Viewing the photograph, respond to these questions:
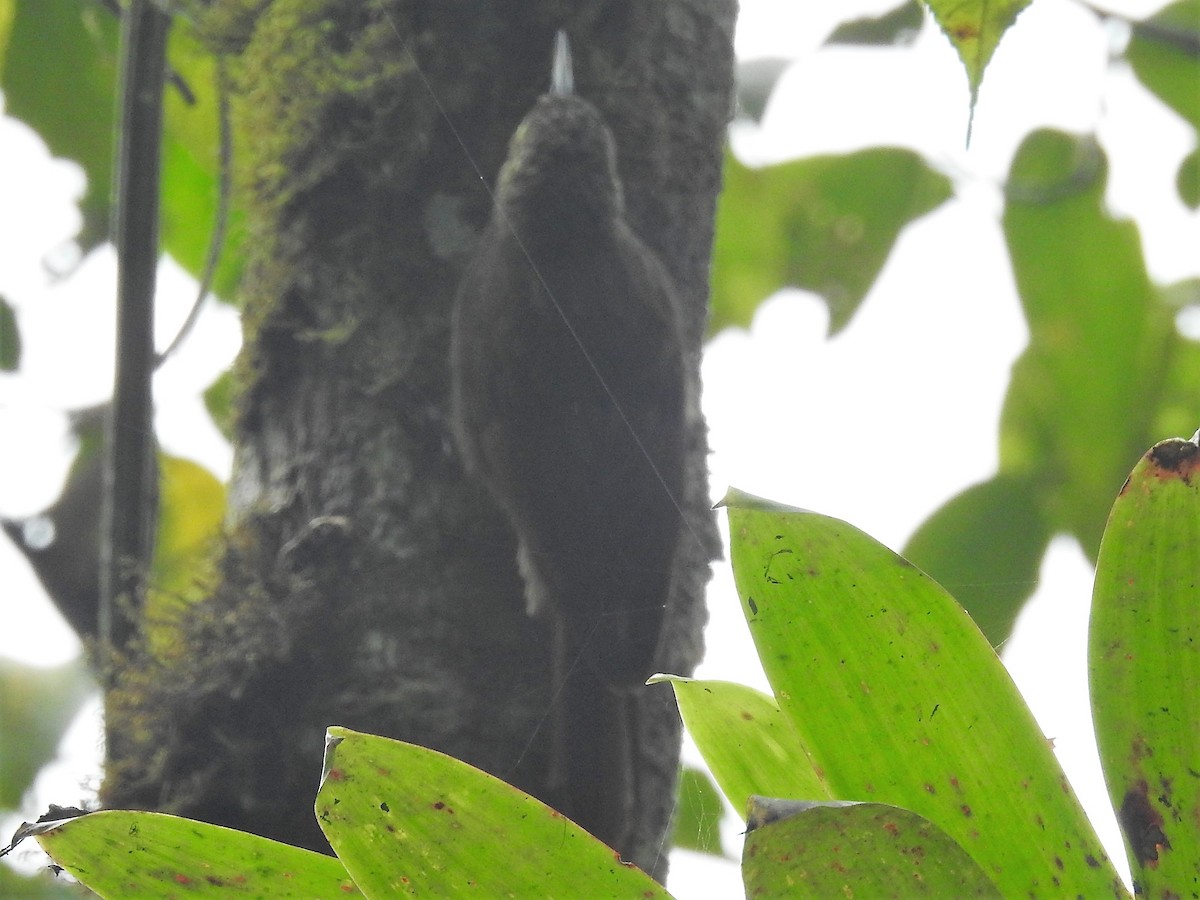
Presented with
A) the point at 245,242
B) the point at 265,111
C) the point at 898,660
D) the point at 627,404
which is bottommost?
the point at 898,660

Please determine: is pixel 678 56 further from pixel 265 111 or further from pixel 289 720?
pixel 289 720

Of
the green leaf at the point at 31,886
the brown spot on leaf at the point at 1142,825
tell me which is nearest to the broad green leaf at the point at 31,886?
the green leaf at the point at 31,886

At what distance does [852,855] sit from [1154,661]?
8.5 inches

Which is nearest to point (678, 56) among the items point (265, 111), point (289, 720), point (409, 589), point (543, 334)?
point (543, 334)

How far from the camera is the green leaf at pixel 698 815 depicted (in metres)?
1.21

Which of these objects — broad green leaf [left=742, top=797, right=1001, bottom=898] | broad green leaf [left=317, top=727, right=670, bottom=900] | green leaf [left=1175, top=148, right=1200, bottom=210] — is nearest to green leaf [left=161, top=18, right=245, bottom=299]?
broad green leaf [left=317, top=727, right=670, bottom=900]

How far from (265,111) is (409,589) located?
0.86 meters

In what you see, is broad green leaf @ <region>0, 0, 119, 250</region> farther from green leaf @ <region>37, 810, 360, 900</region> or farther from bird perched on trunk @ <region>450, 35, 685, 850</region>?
green leaf @ <region>37, 810, 360, 900</region>

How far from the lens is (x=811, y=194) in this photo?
226cm

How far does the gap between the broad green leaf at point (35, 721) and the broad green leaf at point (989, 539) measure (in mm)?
1294

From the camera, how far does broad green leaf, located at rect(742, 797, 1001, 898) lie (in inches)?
23.2

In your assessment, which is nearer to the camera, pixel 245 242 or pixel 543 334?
pixel 543 334

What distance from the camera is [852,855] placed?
0.61 meters

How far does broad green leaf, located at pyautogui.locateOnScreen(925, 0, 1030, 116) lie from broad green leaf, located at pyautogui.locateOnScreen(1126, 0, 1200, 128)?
1512mm
